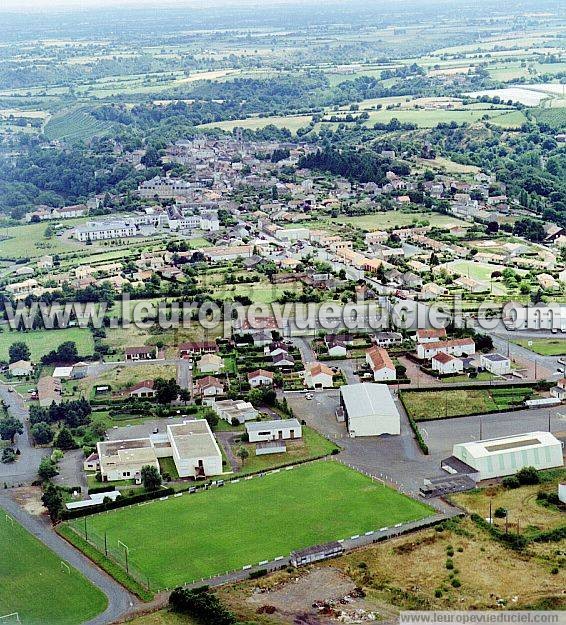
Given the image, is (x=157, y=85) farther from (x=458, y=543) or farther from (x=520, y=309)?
(x=458, y=543)

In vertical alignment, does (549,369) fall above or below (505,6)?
below

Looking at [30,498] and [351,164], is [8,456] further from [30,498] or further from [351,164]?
[351,164]

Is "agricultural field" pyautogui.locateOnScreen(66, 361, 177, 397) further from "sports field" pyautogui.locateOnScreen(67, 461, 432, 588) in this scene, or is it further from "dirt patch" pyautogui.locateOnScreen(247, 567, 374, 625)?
"dirt patch" pyautogui.locateOnScreen(247, 567, 374, 625)

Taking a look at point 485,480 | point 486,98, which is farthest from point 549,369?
point 486,98

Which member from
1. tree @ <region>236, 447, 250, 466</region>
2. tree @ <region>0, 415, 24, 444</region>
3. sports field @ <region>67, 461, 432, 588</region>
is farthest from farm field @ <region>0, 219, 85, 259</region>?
sports field @ <region>67, 461, 432, 588</region>

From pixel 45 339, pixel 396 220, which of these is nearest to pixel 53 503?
pixel 45 339

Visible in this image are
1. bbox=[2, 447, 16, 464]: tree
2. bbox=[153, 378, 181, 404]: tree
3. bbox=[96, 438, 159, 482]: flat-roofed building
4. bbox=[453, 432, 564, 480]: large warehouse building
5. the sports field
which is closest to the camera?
the sports field
